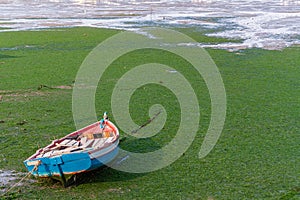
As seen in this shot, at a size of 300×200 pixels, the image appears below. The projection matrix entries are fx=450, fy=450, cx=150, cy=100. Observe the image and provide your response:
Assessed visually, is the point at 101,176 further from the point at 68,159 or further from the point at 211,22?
the point at 211,22

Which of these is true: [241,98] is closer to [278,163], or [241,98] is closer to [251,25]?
[278,163]

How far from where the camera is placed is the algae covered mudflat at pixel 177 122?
30.0 ft

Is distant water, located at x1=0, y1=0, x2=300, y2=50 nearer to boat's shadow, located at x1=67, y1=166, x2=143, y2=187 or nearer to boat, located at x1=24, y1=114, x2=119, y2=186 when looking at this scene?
boat's shadow, located at x1=67, y1=166, x2=143, y2=187

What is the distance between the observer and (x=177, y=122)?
1298 centimetres

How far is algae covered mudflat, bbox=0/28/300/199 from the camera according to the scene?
9.13m

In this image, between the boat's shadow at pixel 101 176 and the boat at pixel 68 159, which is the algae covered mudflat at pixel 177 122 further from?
the boat at pixel 68 159

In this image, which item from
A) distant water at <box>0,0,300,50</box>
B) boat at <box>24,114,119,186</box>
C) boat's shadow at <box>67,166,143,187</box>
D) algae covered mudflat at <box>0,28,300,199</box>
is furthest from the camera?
distant water at <box>0,0,300,50</box>

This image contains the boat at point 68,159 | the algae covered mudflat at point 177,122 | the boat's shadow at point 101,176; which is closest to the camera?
the boat at point 68,159

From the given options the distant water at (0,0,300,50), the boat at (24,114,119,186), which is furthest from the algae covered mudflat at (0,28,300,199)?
the distant water at (0,0,300,50)

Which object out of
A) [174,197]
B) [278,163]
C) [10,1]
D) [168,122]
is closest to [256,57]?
[168,122]

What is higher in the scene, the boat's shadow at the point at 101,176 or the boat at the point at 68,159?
the boat at the point at 68,159

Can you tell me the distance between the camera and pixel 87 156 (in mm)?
8977

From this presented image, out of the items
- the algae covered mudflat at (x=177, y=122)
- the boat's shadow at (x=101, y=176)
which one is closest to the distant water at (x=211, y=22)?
the algae covered mudflat at (x=177, y=122)

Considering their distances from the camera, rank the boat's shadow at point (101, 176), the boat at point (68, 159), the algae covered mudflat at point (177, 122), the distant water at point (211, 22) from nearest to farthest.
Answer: the boat at point (68, 159) < the algae covered mudflat at point (177, 122) < the boat's shadow at point (101, 176) < the distant water at point (211, 22)
